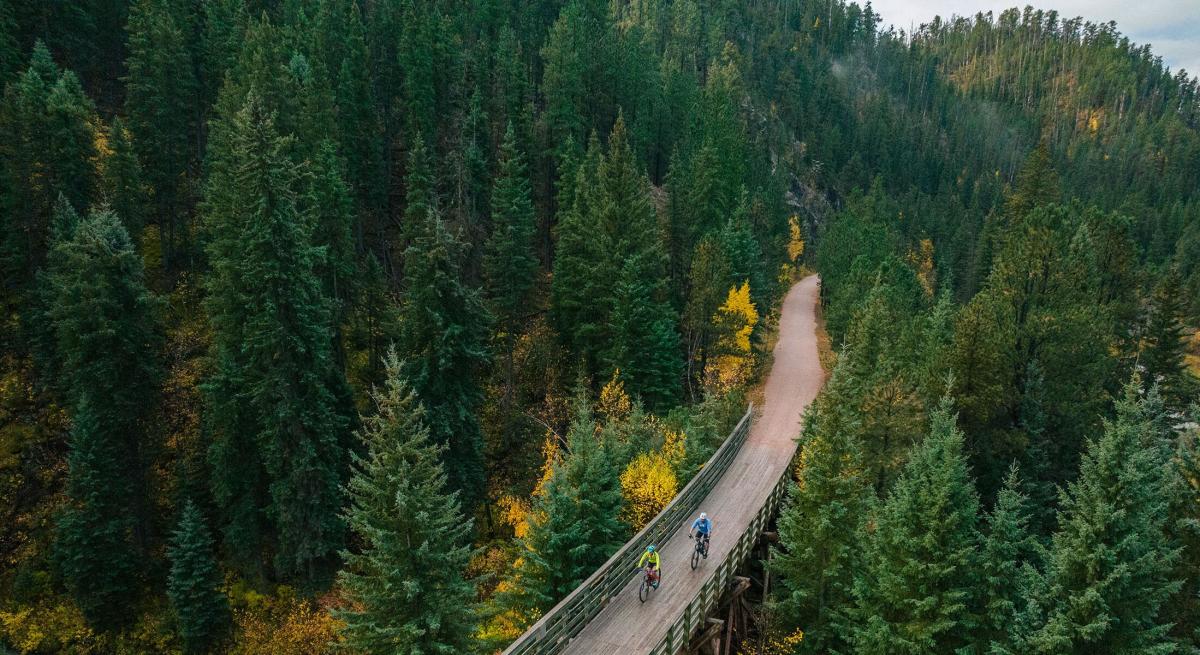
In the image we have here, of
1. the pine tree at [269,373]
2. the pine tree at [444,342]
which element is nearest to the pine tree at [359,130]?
the pine tree at [269,373]

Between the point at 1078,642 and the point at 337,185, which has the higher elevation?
the point at 337,185

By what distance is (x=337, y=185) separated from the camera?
133 ft

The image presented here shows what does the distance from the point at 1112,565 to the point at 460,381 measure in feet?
92.5

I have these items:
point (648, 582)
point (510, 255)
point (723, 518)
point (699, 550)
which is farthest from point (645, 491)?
point (510, 255)

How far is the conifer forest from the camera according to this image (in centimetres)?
1747

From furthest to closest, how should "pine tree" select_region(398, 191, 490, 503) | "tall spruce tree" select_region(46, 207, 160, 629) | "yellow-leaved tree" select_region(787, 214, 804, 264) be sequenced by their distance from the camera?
"yellow-leaved tree" select_region(787, 214, 804, 264)
"pine tree" select_region(398, 191, 490, 503)
"tall spruce tree" select_region(46, 207, 160, 629)

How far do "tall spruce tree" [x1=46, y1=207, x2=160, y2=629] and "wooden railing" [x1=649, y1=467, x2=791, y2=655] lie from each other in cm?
2885

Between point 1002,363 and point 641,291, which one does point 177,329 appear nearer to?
Result: point 641,291

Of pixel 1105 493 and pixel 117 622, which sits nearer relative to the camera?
pixel 1105 493

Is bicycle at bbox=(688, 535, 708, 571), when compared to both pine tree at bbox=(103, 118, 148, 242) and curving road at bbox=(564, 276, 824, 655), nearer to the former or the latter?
curving road at bbox=(564, 276, 824, 655)

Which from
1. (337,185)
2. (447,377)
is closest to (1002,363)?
(447,377)

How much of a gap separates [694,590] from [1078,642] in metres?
9.61

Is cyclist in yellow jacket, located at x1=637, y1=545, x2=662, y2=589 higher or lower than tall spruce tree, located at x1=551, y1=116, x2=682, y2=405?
lower

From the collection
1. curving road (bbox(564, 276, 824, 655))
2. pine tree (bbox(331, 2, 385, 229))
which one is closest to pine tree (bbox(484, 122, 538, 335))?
pine tree (bbox(331, 2, 385, 229))
